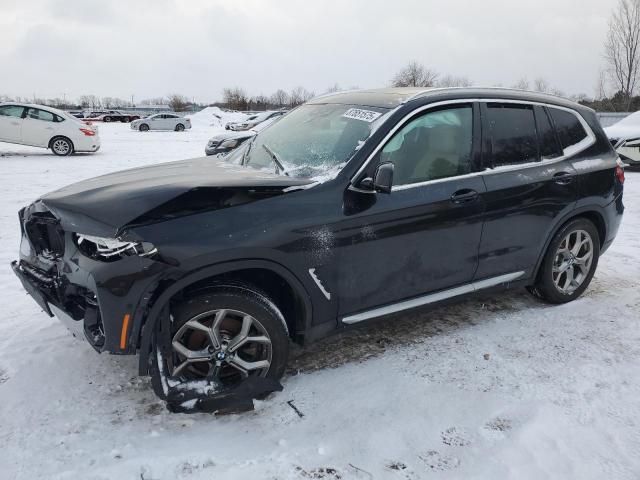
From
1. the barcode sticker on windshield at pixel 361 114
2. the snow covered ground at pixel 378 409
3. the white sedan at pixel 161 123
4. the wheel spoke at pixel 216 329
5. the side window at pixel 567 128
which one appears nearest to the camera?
the snow covered ground at pixel 378 409

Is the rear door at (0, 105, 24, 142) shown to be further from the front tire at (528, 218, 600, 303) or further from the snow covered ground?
the front tire at (528, 218, 600, 303)

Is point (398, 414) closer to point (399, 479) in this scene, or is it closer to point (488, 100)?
point (399, 479)

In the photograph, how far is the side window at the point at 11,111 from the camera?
14438mm

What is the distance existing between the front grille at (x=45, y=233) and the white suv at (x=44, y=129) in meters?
13.4

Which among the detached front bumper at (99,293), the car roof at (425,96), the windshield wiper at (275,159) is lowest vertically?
the detached front bumper at (99,293)

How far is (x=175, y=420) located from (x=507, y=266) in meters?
2.57

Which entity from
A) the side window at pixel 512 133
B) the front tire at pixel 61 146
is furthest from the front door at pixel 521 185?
the front tire at pixel 61 146

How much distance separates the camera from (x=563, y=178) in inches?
152

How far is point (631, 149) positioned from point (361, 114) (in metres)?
11.1

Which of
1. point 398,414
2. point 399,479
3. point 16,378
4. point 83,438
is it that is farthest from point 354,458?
point 16,378

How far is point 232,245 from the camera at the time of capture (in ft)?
8.48

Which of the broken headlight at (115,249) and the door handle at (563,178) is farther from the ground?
the door handle at (563,178)

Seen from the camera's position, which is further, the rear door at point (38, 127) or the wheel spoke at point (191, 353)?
the rear door at point (38, 127)

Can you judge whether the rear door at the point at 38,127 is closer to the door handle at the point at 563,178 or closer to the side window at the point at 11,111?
the side window at the point at 11,111
